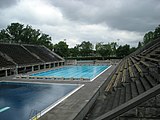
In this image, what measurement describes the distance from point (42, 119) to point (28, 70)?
22462 mm

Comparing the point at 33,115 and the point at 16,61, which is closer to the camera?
the point at 33,115

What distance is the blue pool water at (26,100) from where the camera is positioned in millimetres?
9917

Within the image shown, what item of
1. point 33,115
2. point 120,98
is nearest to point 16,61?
point 33,115

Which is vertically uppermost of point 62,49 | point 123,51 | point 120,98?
point 62,49

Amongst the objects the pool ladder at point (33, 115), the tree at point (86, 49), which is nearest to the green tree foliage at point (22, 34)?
the tree at point (86, 49)

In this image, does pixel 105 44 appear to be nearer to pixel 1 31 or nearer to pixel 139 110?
pixel 1 31

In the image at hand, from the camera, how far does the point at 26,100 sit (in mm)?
12984

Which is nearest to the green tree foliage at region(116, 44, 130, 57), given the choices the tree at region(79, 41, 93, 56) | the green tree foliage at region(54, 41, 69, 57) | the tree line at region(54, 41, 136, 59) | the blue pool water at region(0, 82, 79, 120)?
the tree line at region(54, 41, 136, 59)

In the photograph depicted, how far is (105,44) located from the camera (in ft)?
228

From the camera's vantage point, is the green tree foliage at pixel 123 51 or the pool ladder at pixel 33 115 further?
the green tree foliage at pixel 123 51

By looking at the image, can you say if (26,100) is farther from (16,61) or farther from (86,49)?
(86,49)

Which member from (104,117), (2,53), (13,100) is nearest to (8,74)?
(2,53)

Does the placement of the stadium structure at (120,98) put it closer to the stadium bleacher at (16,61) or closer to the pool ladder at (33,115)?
the stadium bleacher at (16,61)

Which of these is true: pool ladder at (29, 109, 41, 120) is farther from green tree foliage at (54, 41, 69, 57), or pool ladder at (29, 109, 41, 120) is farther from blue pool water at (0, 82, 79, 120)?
green tree foliage at (54, 41, 69, 57)
